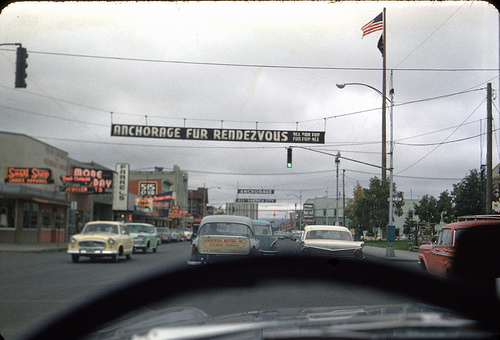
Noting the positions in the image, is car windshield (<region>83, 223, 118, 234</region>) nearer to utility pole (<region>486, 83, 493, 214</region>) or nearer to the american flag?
the american flag

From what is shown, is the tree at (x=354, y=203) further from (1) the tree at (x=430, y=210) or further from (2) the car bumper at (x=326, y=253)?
(2) the car bumper at (x=326, y=253)

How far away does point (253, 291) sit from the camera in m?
1.24

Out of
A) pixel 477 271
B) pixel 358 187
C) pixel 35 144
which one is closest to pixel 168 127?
pixel 35 144

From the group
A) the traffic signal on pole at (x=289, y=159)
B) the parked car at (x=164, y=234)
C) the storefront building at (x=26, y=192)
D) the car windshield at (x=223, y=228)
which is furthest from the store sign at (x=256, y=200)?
the car windshield at (x=223, y=228)

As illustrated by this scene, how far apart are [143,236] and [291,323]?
23.9m

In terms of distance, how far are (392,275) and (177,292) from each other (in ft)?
1.60

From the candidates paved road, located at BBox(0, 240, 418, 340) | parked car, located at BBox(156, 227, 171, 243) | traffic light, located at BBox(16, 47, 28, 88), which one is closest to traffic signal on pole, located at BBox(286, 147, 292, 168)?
paved road, located at BBox(0, 240, 418, 340)

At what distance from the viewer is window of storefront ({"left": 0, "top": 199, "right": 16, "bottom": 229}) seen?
28.8 metres

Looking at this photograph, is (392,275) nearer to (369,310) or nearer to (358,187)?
(369,310)

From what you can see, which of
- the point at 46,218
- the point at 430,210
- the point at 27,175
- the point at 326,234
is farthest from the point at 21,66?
the point at 46,218

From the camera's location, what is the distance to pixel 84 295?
28.7 feet

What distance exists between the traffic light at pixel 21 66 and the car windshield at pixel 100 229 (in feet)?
26.5

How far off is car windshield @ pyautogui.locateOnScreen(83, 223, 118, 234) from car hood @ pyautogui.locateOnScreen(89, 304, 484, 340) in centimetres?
1777

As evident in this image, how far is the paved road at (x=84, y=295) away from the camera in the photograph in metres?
1.19
